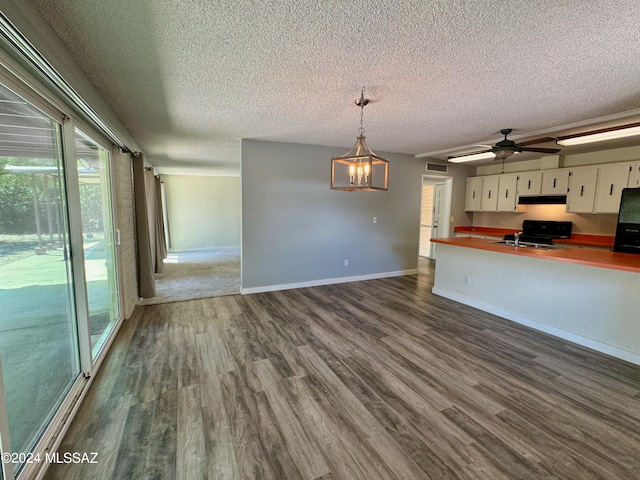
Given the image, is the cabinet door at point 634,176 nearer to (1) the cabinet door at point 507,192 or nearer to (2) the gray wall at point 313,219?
(1) the cabinet door at point 507,192

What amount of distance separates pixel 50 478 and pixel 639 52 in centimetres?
428

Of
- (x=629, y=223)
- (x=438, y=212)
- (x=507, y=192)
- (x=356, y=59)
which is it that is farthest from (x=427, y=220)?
(x=356, y=59)

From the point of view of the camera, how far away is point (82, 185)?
2.29 m

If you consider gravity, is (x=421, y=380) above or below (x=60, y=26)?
below

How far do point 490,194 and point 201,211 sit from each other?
7983 mm

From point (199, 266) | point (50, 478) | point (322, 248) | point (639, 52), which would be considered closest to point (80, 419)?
point (50, 478)

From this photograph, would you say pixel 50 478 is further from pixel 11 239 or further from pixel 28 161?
pixel 28 161

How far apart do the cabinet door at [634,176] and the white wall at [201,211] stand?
8.95m

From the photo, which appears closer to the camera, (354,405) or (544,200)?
(354,405)

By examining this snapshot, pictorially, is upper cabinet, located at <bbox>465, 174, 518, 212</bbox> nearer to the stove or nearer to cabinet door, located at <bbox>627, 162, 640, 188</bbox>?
the stove

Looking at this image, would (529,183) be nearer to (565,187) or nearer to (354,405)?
(565,187)

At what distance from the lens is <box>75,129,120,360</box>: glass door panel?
2.36 m

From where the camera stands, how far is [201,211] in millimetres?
8781

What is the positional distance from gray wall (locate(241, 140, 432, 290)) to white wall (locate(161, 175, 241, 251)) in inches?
197
